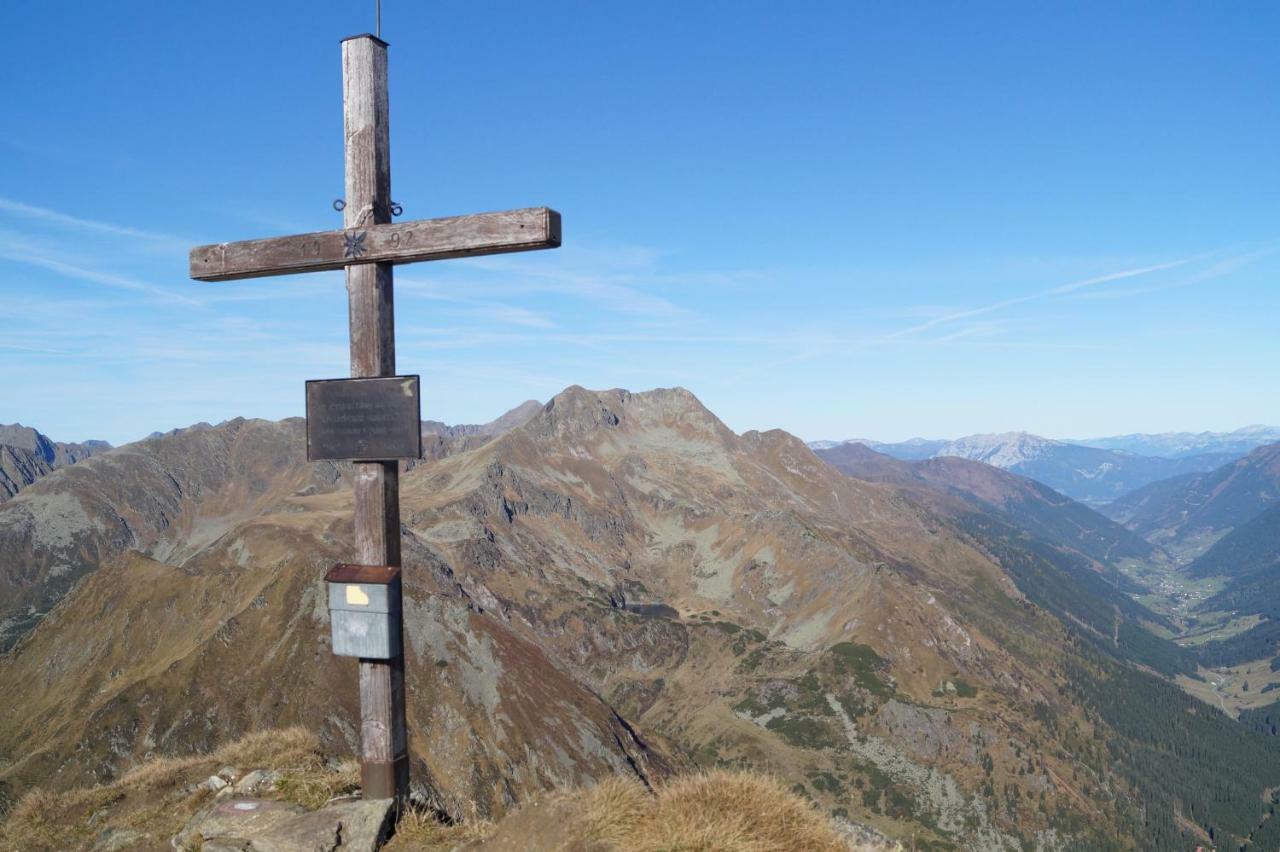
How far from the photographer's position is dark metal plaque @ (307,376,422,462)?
35.4ft

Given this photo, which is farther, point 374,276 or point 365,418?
point 374,276

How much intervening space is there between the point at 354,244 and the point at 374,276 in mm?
574

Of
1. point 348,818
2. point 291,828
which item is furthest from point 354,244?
point 291,828

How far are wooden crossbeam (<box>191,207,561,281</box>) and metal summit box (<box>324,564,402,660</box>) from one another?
4.51 m

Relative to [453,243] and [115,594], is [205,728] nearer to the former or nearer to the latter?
[115,594]

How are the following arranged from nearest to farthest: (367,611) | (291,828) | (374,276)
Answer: (291,828) < (367,611) < (374,276)

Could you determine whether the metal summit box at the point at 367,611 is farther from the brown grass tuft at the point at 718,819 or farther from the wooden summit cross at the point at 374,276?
the brown grass tuft at the point at 718,819

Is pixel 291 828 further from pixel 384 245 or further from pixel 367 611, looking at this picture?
pixel 384 245

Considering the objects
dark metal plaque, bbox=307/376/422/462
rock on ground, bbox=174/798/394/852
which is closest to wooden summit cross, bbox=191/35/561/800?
dark metal plaque, bbox=307/376/422/462

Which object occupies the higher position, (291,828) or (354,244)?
(354,244)

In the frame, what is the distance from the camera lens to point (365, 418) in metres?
11.0

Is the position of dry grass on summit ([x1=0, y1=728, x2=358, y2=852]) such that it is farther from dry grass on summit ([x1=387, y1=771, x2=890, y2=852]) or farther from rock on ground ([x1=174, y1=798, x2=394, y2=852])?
dry grass on summit ([x1=387, y1=771, x2=890, y2=852])

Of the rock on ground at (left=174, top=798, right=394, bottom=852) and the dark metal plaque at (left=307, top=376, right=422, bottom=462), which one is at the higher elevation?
the dark metal plaque at (left=307, top=376, right=422, bottom=462)

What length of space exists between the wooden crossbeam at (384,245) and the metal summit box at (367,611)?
4.51 m
